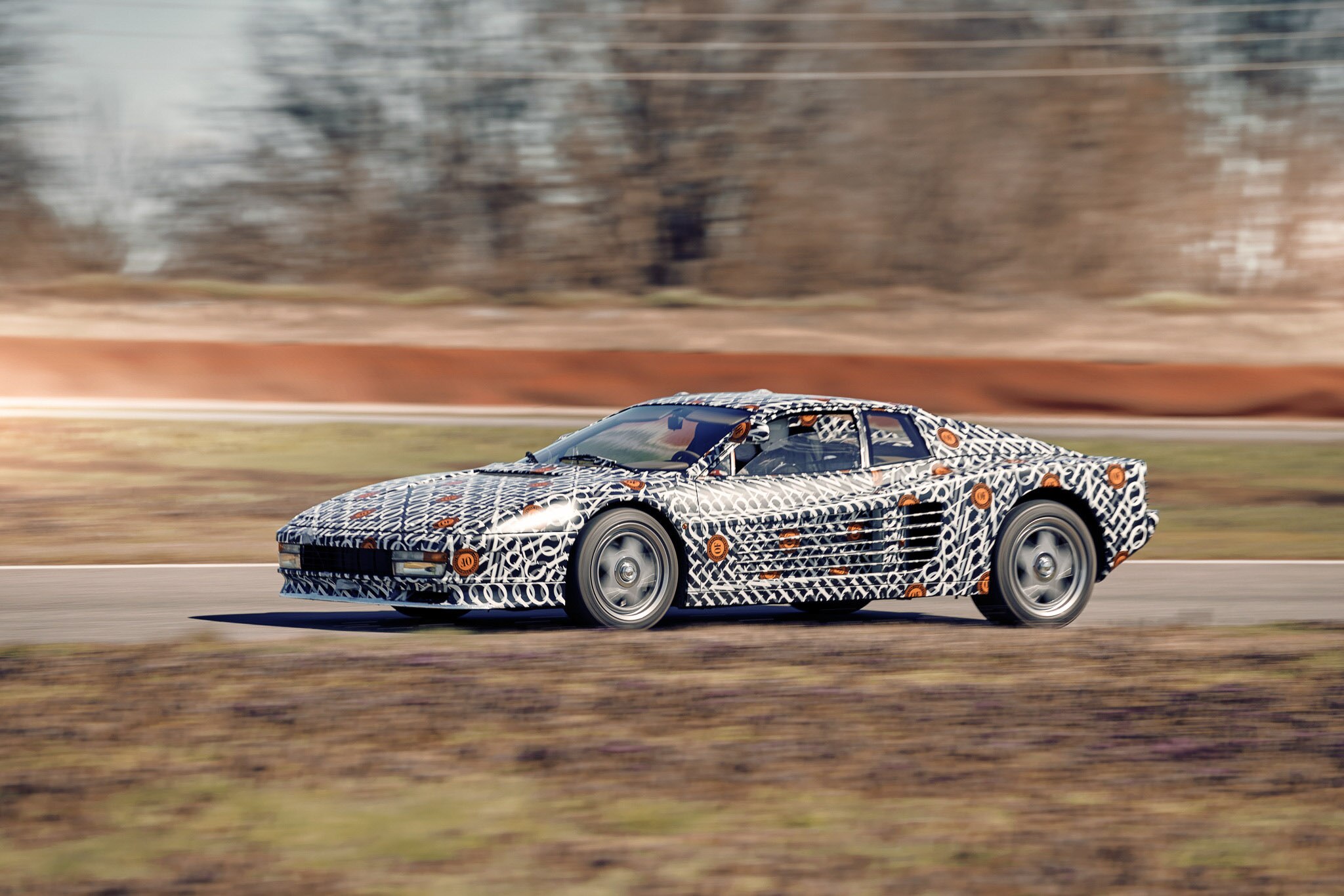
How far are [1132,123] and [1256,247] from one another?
11.2 ft

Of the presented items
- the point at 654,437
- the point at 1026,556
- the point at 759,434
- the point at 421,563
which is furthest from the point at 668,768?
the point at 1026,556

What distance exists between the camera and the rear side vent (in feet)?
33.0

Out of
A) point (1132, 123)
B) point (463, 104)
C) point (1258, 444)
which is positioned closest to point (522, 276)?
point (463, 104)

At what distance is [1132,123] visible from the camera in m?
36.1

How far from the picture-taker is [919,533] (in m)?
10.1

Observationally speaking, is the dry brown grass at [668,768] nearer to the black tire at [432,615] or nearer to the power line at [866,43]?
the black tire at [432,615]

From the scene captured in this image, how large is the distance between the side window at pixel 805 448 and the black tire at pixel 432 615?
5.93 ft

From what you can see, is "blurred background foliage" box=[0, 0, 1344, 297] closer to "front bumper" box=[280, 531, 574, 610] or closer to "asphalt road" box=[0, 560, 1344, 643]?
"asphalt road" box=[0, 560, 1344, 643]

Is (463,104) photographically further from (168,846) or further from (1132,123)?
(168,846)

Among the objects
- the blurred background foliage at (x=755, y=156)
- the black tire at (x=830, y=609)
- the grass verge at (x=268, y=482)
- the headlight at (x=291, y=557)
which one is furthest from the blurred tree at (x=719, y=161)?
the headlight at (x=291, y=557)

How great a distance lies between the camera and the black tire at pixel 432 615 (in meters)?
10.2

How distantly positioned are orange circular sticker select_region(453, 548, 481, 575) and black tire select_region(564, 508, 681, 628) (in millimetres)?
486

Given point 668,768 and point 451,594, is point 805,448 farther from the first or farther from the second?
point 668,768

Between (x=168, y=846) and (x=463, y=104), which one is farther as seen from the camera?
(x=463, y=104)
